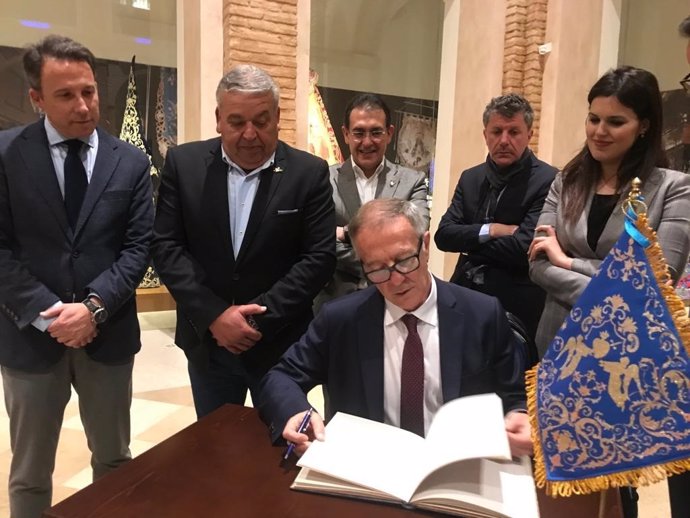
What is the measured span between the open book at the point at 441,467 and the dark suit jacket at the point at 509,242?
1450 millimetres

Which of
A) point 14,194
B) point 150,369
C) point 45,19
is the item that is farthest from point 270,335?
point 45,19

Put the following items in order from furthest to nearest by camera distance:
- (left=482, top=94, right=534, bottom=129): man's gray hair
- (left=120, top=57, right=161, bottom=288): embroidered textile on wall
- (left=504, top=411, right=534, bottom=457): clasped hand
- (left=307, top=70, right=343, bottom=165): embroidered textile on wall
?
1. (left=307, top=70, right=343, bottom=165): embroidered textile on wall
2. (left=120, top=57, right=161, bottom=288): embroidered textile on wall
3. (left=482, top=94, right=534, bottom=129): man's gray hair
4. (left=504, top=411, right=534, bottom=457): clasped hand

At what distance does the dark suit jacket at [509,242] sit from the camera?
2.78 meters

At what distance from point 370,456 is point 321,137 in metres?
7.06

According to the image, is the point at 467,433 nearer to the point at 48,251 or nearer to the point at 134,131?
the point at 48,251

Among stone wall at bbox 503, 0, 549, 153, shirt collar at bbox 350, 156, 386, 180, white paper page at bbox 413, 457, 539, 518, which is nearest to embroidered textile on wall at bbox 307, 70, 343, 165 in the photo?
stone wall at bbox 503, 0, 549, 153

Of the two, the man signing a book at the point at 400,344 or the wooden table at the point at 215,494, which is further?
the man signing a book at the point at 400,344

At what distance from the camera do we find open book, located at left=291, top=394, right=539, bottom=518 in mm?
1213

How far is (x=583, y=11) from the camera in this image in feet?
20.4

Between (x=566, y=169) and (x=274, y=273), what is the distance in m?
1.18

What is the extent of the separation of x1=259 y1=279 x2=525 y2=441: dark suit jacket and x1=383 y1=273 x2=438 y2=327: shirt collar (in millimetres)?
17

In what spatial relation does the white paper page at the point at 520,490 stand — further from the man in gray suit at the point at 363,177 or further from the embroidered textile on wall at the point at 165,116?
the embroidered textile on wall at the point at 165,116

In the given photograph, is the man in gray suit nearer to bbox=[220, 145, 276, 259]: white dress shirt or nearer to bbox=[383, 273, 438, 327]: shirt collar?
bbox=[220, 145, 276, 259]: white dress shirt

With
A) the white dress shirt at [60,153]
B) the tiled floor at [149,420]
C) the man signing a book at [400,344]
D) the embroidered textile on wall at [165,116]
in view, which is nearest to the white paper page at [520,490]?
the man signing a book at [400,344]
